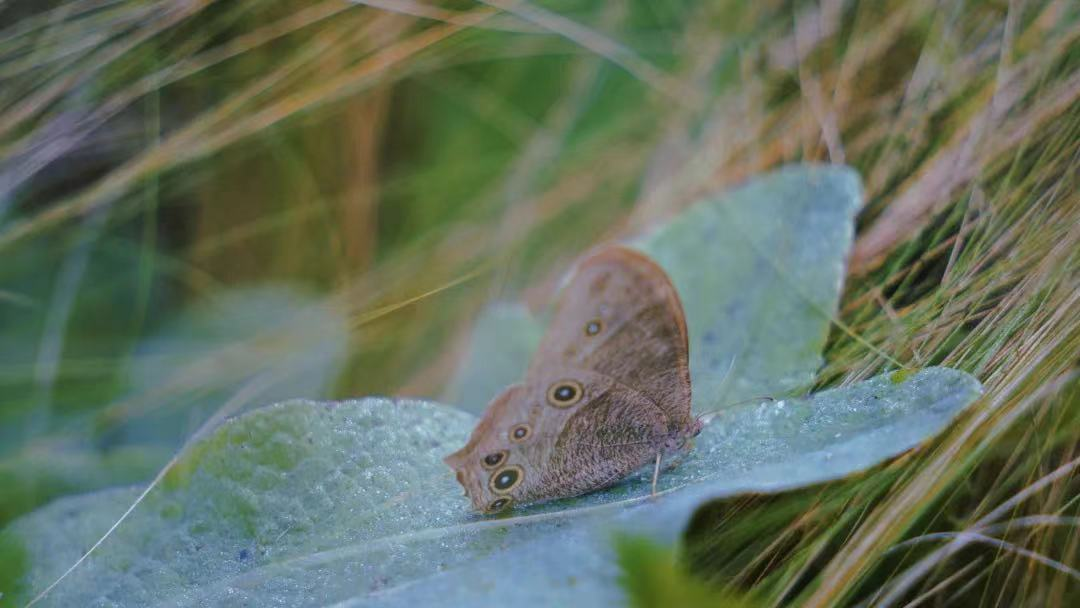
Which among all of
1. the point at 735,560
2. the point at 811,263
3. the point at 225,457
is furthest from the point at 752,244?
the point at 225,457

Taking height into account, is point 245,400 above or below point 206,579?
above

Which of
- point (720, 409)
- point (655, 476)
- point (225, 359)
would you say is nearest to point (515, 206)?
point (225, 359)

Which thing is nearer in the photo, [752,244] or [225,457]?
[225,457]

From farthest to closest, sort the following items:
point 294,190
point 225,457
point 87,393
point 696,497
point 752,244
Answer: point 294,190, point 87,393, point 752,244, point 225,457, point 696,497

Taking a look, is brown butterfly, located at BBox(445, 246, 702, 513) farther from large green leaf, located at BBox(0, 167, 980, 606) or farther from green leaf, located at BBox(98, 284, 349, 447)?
green leaf, located at BBox(98, 284, 349, 447)

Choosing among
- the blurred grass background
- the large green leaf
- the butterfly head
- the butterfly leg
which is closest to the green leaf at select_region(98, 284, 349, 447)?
the blurred grass background

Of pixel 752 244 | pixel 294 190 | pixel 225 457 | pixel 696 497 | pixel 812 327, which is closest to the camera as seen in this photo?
pixel 696 497

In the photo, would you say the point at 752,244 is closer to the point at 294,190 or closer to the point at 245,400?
the point at 245,400
